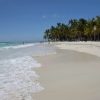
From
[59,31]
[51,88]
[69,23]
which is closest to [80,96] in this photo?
[51,88]

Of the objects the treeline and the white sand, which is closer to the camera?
the white sand

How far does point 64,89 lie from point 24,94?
49.6 inches

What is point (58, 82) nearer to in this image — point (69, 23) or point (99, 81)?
point (99, 81)

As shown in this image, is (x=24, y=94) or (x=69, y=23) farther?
(x=69, y=23)

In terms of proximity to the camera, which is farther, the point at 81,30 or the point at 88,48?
the point at 81,30

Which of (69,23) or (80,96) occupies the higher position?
(69,23)

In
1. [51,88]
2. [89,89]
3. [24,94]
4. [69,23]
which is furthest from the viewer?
[69,23]

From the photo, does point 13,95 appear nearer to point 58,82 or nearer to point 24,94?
point 24,94

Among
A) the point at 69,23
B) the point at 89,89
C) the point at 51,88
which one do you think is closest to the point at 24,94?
the point at 51,88

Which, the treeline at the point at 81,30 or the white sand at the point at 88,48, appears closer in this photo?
the white sand at the point at 88,48

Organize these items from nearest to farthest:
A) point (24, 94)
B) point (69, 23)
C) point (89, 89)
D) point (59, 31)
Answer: point (24, 94) → point (89, 89) → point (69, 23) → point (59, 31)

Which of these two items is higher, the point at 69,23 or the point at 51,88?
the point at 69,23

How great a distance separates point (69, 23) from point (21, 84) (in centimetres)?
9603

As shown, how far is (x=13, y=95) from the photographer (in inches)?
242
